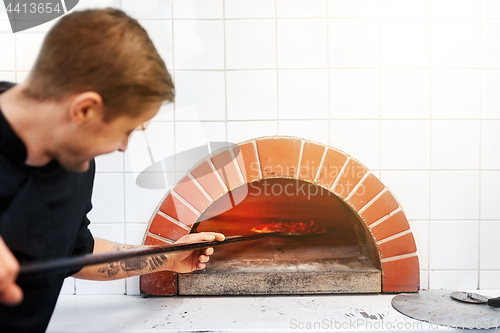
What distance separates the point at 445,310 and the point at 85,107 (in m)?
1.51

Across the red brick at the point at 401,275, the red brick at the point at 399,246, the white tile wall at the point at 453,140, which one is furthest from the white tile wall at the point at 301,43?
the red brick at the point at 401,275

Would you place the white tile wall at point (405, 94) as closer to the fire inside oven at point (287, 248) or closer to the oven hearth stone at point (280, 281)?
the fire inside oven at point (287, 248)

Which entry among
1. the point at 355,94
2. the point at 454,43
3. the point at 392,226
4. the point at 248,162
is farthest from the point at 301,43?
the point at 392,226

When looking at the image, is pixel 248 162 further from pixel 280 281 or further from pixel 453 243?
pixel 453 243

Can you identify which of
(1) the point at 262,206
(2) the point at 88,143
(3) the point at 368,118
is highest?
(3) the point at 368,118

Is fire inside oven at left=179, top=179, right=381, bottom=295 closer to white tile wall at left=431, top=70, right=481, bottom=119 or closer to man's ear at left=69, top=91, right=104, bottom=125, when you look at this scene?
white tile wall at left=431, top=70, right=481, bottom=119

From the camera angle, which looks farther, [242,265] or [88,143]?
[242,265]

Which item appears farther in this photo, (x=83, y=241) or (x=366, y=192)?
(x=366, y=192)

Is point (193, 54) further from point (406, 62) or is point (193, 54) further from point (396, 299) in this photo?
point (396, 299)

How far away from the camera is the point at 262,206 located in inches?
70.8

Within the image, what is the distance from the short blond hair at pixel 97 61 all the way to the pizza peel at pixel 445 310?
52.7 inches

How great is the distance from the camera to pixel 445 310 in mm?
1269

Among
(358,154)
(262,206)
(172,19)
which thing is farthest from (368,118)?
(172,19)

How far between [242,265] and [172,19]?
1.27 m
